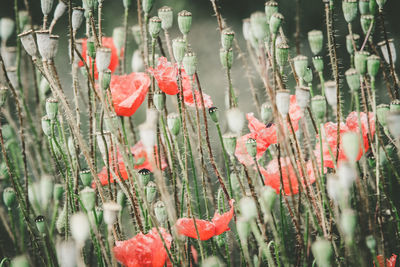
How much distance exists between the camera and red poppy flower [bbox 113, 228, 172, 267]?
0.63 metres

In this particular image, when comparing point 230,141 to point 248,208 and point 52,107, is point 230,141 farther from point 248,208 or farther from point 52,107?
point 52,107

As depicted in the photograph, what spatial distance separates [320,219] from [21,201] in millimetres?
441

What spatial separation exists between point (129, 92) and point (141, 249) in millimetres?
288

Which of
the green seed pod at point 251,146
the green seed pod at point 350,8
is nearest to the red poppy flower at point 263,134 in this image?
the green seed pod at point 251,146

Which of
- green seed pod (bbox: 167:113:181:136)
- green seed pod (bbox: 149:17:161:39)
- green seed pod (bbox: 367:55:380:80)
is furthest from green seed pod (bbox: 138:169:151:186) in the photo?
green seed pod (bbox: 367:55:380:80)

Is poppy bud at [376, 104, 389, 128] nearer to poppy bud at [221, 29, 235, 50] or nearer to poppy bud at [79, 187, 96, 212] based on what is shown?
poppy bud at [221, 29, 235, 50]

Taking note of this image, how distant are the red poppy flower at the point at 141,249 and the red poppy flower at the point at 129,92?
0.71 feet

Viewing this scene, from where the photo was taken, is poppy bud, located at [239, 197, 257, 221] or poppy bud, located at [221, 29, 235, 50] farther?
poppy bud, located at [221, 29, 235, 50]

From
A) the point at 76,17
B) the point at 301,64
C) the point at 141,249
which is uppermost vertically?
the point at 76,17

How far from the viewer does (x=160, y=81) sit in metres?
0.74

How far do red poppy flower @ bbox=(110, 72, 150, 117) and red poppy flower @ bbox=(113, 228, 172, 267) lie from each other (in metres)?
0.22

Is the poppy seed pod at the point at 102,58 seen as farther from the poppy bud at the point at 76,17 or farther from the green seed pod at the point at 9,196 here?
the green seed pod at the point at 9,196

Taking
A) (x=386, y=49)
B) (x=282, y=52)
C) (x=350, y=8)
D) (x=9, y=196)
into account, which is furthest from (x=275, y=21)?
(x=9, y=196)

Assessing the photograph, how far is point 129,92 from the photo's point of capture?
2.69ft
